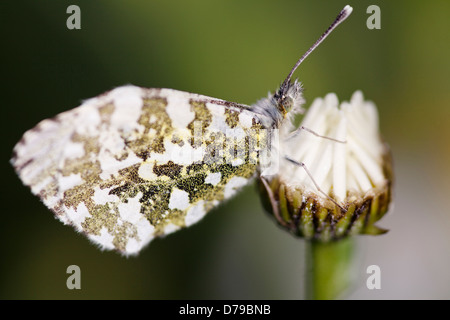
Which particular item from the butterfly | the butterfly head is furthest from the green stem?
the butterfly head

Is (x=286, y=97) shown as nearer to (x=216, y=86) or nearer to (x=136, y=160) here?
(x=136, y=160)

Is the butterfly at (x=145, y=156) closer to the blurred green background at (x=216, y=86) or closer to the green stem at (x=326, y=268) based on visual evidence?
the green stem at (x=326, y=268)

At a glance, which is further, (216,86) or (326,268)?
(216,86)

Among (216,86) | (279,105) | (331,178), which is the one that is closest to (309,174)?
(331,178)

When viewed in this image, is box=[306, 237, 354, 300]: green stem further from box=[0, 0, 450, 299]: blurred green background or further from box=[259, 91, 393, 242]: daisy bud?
box=[0, 0, 450, 299]: blurred green background
